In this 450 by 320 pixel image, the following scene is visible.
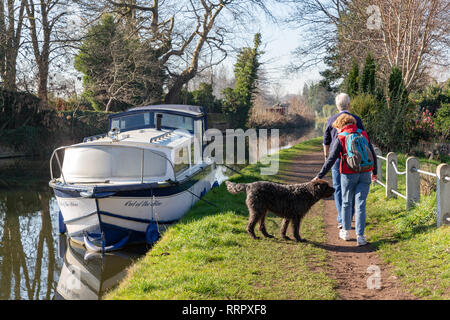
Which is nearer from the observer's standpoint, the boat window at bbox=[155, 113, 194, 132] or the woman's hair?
the woman's hair

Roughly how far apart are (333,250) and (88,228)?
5.00 meters

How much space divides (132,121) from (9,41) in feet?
43.0

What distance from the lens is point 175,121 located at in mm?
12898

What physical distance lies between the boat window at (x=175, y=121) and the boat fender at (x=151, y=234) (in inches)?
172

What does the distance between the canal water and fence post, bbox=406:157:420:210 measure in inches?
211

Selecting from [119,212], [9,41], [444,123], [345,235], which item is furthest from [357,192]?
[9,41]

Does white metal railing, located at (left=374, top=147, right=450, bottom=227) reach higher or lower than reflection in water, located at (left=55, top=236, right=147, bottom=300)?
higher

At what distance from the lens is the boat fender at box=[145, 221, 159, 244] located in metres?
8.92

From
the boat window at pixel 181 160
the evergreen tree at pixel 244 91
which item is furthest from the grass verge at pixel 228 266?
the evergreen tree at pixel 244 91

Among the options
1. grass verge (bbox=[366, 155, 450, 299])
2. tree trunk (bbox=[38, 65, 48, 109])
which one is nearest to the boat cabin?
grass verge (bbox=[366, 155, 450, 299])

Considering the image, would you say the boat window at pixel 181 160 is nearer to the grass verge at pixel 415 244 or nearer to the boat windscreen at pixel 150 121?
the boat windscreen at pixel 150 121

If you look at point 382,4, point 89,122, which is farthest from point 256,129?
point 382,4

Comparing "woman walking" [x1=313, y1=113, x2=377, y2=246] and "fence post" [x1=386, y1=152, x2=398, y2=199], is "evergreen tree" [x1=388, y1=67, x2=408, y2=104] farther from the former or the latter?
"woman walking" [x1=313, y1=113, x2=377, y2=246]

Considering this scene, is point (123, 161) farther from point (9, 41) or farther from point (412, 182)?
point (9, 41)
